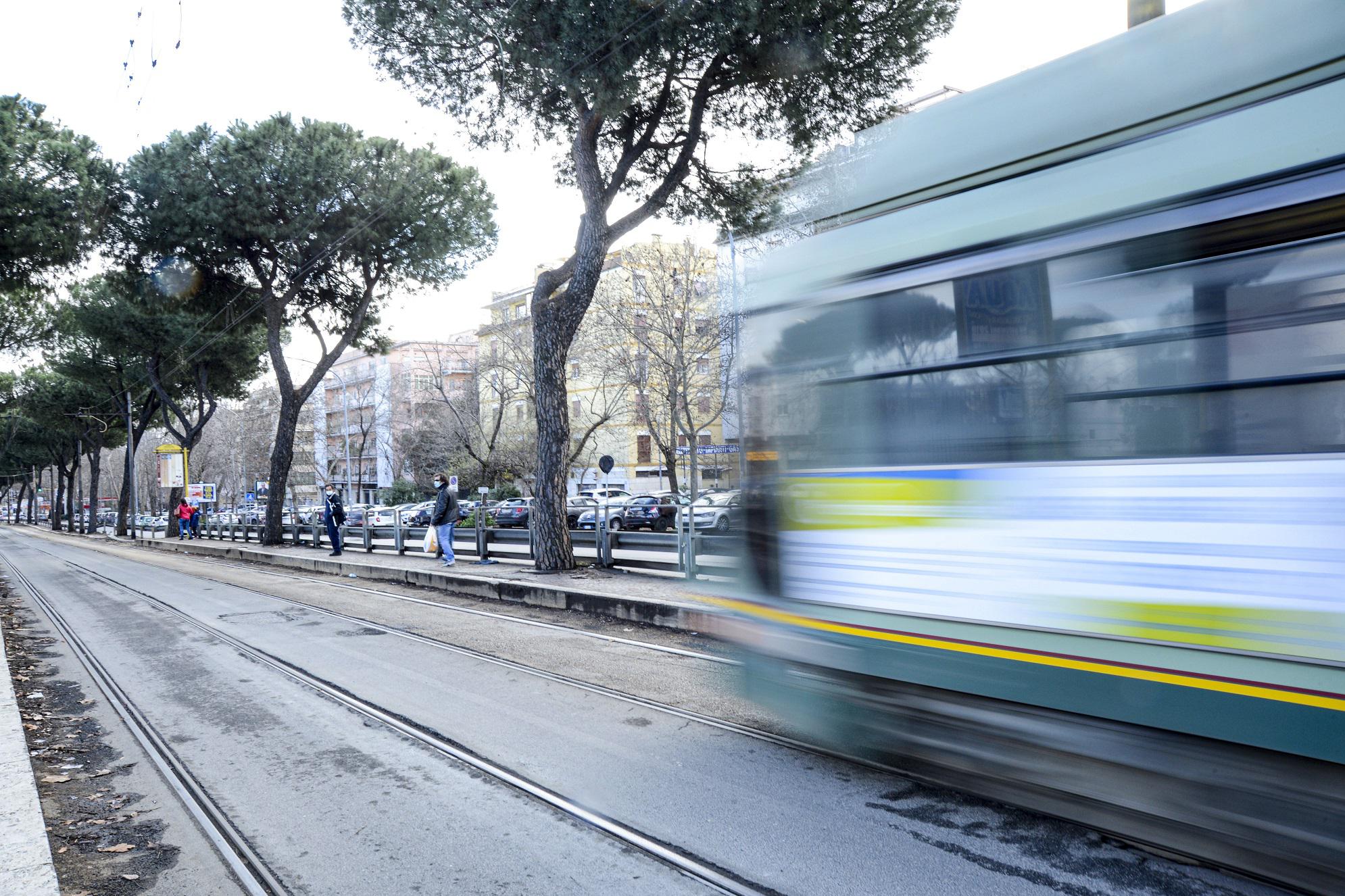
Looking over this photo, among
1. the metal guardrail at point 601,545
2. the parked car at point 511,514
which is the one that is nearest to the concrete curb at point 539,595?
the metal guardrail at point 601,545

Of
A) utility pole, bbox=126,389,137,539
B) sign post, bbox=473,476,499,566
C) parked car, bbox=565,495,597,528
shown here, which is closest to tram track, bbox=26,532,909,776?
sign post, bbox=473,476,499,566

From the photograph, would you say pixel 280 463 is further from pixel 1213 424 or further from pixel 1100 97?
pixel 1213 424

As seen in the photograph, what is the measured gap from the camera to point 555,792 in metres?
4.43

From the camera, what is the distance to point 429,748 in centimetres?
526

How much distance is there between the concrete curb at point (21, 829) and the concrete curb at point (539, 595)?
3322 millimetres

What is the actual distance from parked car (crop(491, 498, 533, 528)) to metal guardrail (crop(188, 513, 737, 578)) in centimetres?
991

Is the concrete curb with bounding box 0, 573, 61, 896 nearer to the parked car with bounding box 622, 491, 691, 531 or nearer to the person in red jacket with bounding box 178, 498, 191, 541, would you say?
the parked car with bounding box 622, 491, 691, 531

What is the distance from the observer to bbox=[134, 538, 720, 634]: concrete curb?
381 inches

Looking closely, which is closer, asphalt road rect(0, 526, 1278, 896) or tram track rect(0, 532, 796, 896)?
asphalt road rect(0, 526, 1278, 896)

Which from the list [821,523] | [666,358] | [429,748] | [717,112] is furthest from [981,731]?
[666,358]

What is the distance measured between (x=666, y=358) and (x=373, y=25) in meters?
16.0

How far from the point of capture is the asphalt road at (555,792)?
343cm

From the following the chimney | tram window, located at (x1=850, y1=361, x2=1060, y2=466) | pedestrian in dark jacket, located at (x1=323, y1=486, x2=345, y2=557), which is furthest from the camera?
pedestrian in dark jacket, located at (x1=323, y1=486, x2=345, y2=557)

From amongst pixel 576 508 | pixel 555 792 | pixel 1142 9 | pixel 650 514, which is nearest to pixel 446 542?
pixel 555 792
